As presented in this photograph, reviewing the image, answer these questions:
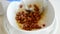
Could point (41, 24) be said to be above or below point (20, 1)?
below

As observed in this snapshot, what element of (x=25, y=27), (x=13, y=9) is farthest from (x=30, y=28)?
(x=13, y=9)

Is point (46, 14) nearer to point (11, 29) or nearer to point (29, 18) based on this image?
point (29, 18)

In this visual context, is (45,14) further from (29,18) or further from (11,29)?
(11,29)

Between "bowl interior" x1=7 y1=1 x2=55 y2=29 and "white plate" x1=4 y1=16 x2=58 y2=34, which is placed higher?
"bowl interior" x1=7 y1=1 x2=55 y2=29

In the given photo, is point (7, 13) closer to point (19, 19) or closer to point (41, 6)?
point (19, 19)

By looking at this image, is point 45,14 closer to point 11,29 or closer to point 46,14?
point 46,14

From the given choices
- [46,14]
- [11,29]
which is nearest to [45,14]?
[46,14]

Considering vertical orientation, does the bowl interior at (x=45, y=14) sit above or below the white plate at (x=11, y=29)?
above
